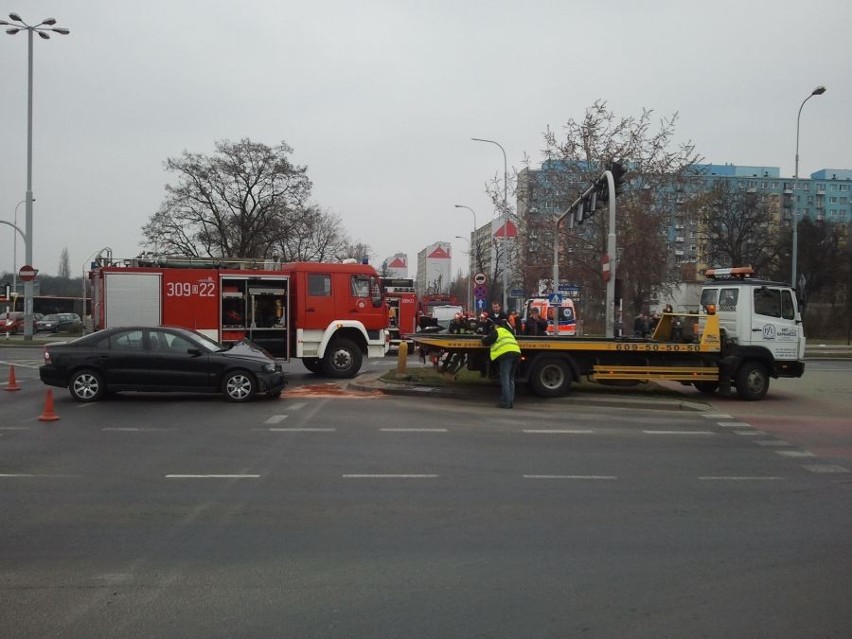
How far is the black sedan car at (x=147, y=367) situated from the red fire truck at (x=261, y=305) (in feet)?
14.2

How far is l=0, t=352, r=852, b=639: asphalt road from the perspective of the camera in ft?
13.5

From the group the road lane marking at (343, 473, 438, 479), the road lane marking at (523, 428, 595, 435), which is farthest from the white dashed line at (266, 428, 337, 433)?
the road lane marking at (523, 428, 595, 435)

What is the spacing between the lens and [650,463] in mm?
8578

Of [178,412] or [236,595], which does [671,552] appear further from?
[178,412]

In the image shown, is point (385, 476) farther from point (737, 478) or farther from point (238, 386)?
point (238, 386)

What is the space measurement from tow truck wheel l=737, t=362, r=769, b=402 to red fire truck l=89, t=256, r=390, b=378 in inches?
334

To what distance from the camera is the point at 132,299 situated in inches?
685

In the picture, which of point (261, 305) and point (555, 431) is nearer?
point (555, 431)

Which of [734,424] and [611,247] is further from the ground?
[611,247]

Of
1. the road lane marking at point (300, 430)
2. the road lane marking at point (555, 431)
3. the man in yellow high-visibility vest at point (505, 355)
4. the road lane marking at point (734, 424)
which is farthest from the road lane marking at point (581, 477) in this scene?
the man in yellow high-visibility vest at point (505, 355)

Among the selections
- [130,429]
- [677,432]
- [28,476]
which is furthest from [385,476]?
[677,432]

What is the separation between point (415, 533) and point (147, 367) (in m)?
8.98

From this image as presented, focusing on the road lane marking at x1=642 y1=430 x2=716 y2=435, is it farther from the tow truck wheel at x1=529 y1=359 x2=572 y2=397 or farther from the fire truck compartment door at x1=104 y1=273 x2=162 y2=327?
the fire truck compartment door at x1=104 y1=273 x2=162 y2=327

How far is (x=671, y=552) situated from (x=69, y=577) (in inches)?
168
